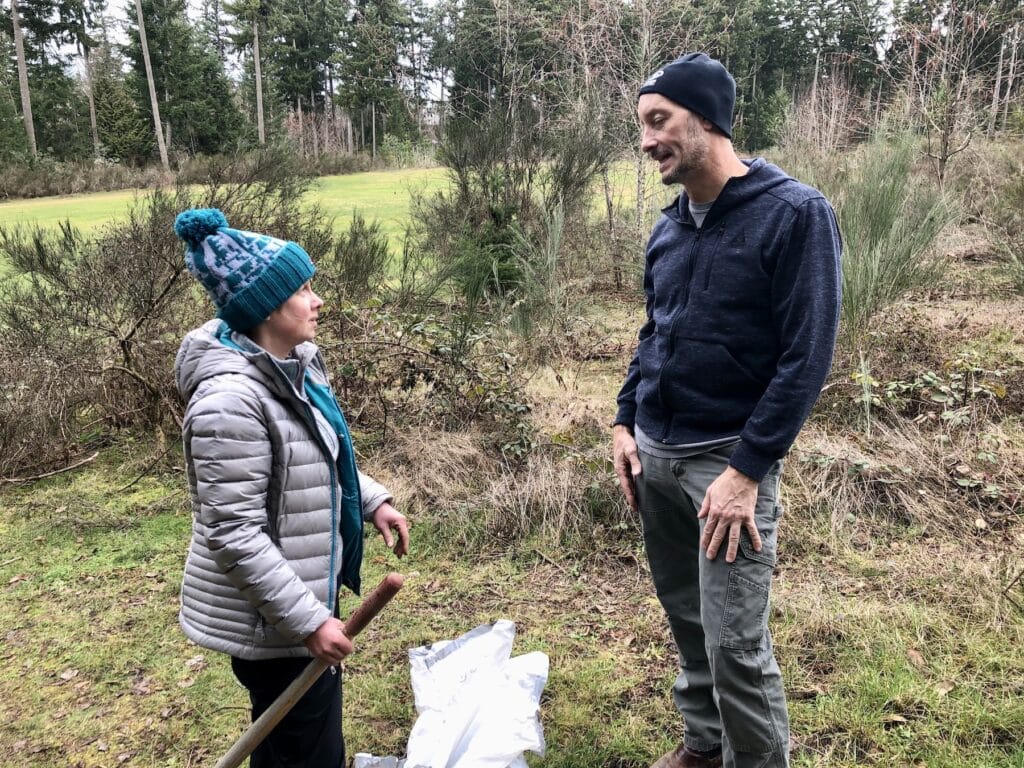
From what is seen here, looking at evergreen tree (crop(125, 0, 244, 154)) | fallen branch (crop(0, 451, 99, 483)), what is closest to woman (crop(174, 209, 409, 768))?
fallen branch (crop(0, 451, 99, 483))

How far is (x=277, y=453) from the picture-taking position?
1.53m

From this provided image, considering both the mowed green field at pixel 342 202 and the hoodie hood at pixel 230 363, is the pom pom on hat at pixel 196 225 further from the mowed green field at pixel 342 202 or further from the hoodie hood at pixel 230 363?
the mowed green field at pixel 342 202

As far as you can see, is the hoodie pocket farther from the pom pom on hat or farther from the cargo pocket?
the pom pom on hat

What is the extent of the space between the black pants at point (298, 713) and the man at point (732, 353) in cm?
100

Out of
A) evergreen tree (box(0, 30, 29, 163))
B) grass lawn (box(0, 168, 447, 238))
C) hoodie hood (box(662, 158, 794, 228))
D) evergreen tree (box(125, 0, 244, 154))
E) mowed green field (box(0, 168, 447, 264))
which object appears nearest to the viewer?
hoodie hood (box(662, 158, 794, 228))

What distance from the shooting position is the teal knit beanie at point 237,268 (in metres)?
1.52

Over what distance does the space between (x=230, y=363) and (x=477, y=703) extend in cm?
138

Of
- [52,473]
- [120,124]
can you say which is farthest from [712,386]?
[120,124]

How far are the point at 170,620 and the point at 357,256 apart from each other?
3.78 metres

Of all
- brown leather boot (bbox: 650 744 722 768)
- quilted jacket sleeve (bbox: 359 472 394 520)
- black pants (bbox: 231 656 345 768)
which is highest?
quilted jacket sleeve (bbox: 359 472 394 520)

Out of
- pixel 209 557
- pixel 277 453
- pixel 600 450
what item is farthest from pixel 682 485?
pixel 600 450

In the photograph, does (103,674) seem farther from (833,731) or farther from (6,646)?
(833,731)

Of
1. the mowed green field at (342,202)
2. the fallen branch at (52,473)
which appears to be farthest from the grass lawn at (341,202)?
the fallen branch at (52,473)

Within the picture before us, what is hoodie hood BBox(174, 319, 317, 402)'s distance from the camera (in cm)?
151
